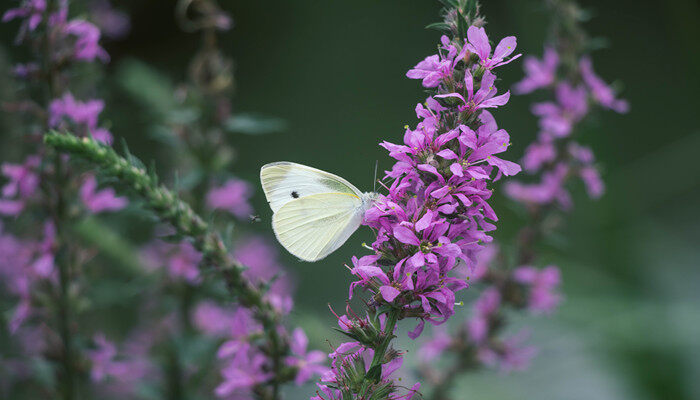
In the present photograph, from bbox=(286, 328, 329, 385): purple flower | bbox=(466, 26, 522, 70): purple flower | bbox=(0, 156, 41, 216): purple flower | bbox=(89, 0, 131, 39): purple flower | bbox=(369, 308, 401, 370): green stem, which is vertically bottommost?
bbox=(0, 156, 41, 216): purple flower

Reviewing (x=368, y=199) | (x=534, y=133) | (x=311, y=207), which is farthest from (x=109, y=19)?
(x=534, y=133)

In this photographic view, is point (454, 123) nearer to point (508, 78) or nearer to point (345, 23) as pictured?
point (508, 78)

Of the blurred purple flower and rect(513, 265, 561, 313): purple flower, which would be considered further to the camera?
the blurred purple flower

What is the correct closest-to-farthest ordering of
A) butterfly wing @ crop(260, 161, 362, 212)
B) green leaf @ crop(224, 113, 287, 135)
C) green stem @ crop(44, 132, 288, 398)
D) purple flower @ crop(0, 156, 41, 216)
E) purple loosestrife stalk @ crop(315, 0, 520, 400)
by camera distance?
1. purple loosestrife stalk @ crop(315, 0, 520, 400)
2. green stem @ crop(44, 132, 288, 398)
3. butterfly wing @ crop(260, 161, 362, 212)
4. purple flower @ crop(0, 156, 41, 216)
5. green leaf @ crop(224, 113, 287, 135)

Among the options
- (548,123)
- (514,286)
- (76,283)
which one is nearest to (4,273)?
(76,283)

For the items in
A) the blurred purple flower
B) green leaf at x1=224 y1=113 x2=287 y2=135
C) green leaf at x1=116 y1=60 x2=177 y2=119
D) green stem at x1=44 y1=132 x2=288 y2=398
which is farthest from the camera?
the blurred purple flower

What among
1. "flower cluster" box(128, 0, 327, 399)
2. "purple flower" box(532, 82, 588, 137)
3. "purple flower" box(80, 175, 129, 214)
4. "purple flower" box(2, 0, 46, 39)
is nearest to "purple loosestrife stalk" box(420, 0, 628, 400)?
"purple flower" box(532, 82, 588, 137)

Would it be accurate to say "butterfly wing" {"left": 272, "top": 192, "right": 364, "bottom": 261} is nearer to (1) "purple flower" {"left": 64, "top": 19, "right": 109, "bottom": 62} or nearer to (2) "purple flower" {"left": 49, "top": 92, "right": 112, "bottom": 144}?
(2) "purple flower" {"left": 49, "top": 92, "right": 112, "bottom": 144}

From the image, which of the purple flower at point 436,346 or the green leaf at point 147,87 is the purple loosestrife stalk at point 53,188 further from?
the purple flower at point 436,346
